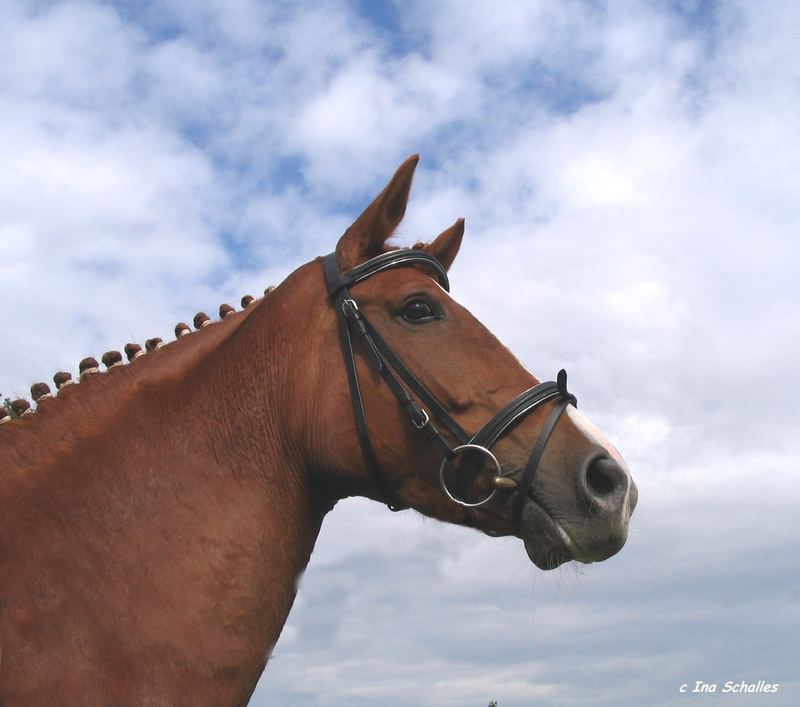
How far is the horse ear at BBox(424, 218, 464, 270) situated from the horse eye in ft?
3.03

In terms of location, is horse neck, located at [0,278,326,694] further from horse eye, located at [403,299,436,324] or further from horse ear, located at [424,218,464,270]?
horse ear, located at [424,218,464,270]

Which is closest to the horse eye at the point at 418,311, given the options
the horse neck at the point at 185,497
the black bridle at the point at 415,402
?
the black bridle at the point at 415,402

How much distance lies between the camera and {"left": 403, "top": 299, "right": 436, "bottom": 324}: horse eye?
482 cm

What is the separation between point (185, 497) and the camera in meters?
4.36

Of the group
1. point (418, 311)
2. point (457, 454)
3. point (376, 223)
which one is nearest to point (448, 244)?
point (376, 223)

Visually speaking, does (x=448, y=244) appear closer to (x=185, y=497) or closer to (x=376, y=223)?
(x=376, y=223)

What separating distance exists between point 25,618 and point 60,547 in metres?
0.38

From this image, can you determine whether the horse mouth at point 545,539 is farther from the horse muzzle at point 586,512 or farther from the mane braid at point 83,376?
the mane braid at point 83,376

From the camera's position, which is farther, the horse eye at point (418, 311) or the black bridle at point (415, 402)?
the horse eye at point (418, 311)

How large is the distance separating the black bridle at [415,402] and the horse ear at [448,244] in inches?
30.4

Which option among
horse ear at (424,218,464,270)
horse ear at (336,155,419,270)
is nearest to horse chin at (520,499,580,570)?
horse ear at (336,155,419,270)

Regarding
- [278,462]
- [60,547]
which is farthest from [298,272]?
[60,547]

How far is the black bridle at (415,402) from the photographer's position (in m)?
4.40

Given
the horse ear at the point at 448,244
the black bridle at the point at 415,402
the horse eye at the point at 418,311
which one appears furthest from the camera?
the horse ear at the point at 448,244
